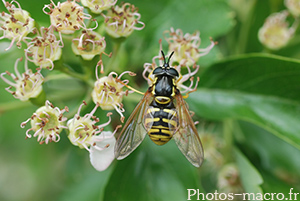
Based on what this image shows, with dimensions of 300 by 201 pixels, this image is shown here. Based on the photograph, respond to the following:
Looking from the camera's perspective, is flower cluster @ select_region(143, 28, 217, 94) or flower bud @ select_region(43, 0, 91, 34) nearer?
flower bud @ select_region(43, 0, 91, 34)

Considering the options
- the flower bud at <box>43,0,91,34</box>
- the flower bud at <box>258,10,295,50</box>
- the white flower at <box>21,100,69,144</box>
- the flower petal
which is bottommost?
the flower petal

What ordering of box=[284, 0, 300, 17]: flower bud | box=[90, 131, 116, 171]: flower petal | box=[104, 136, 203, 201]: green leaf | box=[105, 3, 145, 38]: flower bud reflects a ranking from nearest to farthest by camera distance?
box=[90, 131, 116, 171]: flower petal
box=[105, 3, 145, 38]: flower bud
box=[104, 136, 203, 201]: green leaf
box=[284, 0, 300, 17]: flower bud

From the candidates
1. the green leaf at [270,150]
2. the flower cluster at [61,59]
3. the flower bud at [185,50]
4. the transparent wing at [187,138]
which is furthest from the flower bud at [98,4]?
the green leaf at [270,150]

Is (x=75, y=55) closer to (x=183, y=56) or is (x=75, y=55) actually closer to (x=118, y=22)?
(x=118, y=22)

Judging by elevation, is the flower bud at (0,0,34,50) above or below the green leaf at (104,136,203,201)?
above

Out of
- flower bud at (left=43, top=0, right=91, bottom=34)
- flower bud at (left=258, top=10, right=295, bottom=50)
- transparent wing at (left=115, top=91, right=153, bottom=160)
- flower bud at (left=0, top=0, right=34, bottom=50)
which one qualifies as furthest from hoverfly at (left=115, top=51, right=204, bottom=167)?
flower bud at (left=258, top=10, right=295, bottom=50)

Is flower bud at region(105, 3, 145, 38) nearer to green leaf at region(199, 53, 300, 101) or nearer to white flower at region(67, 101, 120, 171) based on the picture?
white flower at region(67, 101, 120, 171)

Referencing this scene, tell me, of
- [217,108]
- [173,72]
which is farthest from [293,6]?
[173,72]

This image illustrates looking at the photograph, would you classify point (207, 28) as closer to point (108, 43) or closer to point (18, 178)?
point (108, 43)
